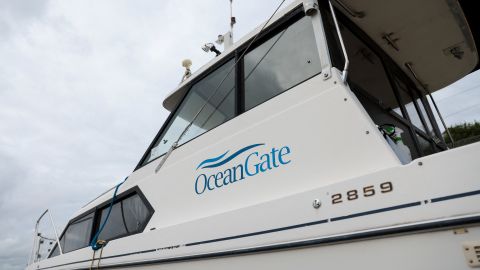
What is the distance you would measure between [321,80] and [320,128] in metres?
0.32

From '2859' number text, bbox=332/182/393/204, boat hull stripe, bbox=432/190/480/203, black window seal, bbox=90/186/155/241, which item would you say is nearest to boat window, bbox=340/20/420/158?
'2859' number text, bbox=332/182/393/204

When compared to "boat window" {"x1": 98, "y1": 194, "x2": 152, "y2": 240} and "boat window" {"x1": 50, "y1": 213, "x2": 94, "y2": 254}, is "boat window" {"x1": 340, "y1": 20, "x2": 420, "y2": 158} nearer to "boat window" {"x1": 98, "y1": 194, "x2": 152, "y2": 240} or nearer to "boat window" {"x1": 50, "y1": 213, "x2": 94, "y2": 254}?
"boat window" {"x1": 98, "y1": 194, "x2": 152, "y2": 240}

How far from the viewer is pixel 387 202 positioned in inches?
53.6

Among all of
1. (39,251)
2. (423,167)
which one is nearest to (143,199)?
(423,167)

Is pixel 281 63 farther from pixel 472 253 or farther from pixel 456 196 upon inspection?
pixel 472 253

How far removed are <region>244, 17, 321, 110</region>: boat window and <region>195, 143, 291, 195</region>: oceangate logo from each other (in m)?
0.44

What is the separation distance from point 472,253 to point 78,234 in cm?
439

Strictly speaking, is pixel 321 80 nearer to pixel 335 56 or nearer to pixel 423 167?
pixel 335 56

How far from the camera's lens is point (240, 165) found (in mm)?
2137

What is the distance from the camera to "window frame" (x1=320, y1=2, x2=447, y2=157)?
7.37ft

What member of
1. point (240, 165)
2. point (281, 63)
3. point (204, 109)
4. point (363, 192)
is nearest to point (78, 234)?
point (204, 109)

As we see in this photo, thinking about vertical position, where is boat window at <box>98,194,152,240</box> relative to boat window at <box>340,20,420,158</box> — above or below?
below

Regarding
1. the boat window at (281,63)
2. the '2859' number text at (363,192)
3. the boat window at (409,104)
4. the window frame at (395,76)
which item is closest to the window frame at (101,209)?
the boat window at (281,63)

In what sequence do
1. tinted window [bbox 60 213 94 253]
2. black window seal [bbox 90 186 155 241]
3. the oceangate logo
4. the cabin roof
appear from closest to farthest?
the oceangate logo, the cabin roof, black window seal [bbox 90 186 155 241], tinted window [bbox 60 213 94 253]
